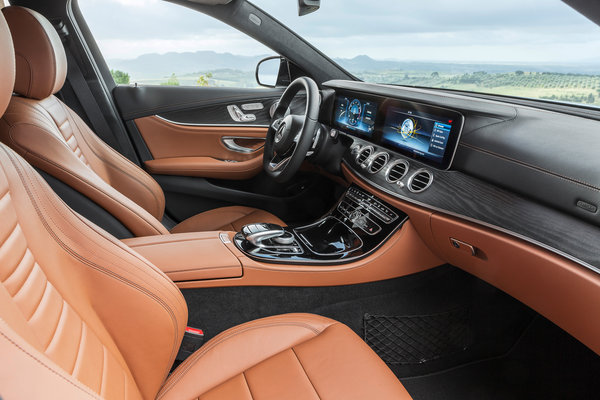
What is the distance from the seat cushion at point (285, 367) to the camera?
3.26 ft

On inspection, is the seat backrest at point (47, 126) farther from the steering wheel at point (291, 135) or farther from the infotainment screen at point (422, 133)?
the infotainment screen at point (422, 133)

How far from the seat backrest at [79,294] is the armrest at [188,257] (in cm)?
25

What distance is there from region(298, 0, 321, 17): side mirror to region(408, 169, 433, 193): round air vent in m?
0.83

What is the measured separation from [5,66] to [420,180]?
1107 millimetres

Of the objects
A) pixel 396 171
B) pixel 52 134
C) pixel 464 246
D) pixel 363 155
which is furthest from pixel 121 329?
pixel 363 155

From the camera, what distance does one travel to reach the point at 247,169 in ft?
8.21

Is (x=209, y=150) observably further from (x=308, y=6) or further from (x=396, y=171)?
(x=396, y=171)

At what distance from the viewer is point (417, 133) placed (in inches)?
59.1

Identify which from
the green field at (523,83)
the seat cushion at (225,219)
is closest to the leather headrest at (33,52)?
the seat cushion at (225,219)

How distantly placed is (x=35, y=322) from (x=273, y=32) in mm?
1770

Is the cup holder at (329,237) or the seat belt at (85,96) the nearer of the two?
the cup holder at (329,237)

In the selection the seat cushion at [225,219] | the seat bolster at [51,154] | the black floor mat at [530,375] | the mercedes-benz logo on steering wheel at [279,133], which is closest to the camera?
the seat bolster at [51,154]

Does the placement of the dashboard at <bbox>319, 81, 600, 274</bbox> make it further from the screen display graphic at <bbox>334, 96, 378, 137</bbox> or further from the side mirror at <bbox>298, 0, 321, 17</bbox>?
the side mirror at <bbox>298, 0, 321, 17</bbox>

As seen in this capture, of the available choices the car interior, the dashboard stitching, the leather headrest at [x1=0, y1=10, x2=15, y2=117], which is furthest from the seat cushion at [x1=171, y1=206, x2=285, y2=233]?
the leather headrest at [x1=0, y1=10, x2=15, y2=117]
